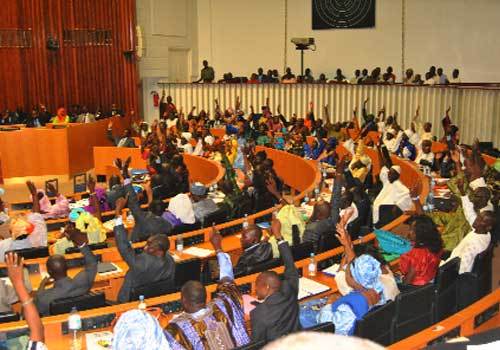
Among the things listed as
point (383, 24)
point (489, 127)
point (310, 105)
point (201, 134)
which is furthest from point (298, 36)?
point (489, 127)

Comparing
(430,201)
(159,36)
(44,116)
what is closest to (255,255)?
(430,201)

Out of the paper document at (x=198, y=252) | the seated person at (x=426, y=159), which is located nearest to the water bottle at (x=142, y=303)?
the paper document at (x=198, y=252)

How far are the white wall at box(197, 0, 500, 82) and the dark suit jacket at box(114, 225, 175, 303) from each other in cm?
1492

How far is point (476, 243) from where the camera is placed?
5996mm

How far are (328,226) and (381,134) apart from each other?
7796 mm

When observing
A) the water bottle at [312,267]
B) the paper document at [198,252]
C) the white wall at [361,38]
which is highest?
the white wall at [361,38]

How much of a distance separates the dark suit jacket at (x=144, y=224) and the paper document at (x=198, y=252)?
0.63 meters

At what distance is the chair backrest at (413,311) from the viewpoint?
464 centimetres

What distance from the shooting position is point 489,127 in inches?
541

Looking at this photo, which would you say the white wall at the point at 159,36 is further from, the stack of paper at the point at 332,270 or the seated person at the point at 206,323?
the seated person at the point at 206,323

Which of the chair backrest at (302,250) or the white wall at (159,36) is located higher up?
the white wall at (159,36)

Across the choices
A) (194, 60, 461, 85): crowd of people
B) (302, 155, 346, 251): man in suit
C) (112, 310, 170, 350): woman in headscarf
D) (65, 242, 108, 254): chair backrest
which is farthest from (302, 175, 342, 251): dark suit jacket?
(194, 60, 461, 85): crowd of people

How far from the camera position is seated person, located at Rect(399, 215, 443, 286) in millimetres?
5641

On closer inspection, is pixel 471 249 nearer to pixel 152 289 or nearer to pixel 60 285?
pixel 152 289
